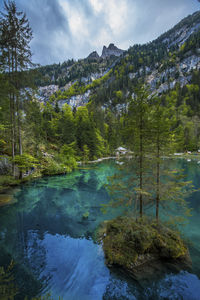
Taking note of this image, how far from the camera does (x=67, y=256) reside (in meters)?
5.46

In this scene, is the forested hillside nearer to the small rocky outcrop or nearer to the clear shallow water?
the clear shallow water

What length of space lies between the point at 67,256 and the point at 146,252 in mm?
3174

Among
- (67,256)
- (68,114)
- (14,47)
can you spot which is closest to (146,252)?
(67,256)

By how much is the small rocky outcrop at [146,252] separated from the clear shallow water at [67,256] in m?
0.27

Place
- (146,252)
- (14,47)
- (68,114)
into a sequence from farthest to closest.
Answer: (68,114) < (14,47) < (146,252)

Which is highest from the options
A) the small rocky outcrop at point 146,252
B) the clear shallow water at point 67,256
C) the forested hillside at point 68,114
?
the forested hillside at point 68,114

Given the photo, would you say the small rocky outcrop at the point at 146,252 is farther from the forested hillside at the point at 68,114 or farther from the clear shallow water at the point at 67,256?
the forested hillside at the point at 68,114

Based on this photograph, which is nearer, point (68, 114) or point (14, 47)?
point (14, 47)

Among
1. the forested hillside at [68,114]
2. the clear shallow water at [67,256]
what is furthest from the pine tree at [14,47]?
the clear shallow water at [67,256]

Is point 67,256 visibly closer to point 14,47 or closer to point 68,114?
point 14,47

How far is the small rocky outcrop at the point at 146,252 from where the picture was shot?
14.6 ft

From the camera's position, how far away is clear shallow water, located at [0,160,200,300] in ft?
12.9

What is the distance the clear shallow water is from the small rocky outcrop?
269 millimetres

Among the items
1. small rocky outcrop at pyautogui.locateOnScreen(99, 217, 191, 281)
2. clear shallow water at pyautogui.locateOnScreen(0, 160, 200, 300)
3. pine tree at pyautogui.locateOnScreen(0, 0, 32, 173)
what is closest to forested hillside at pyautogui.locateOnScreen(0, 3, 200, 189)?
pine tree at pyautogui.locateOnScreen(0, 0, 32, 173)
